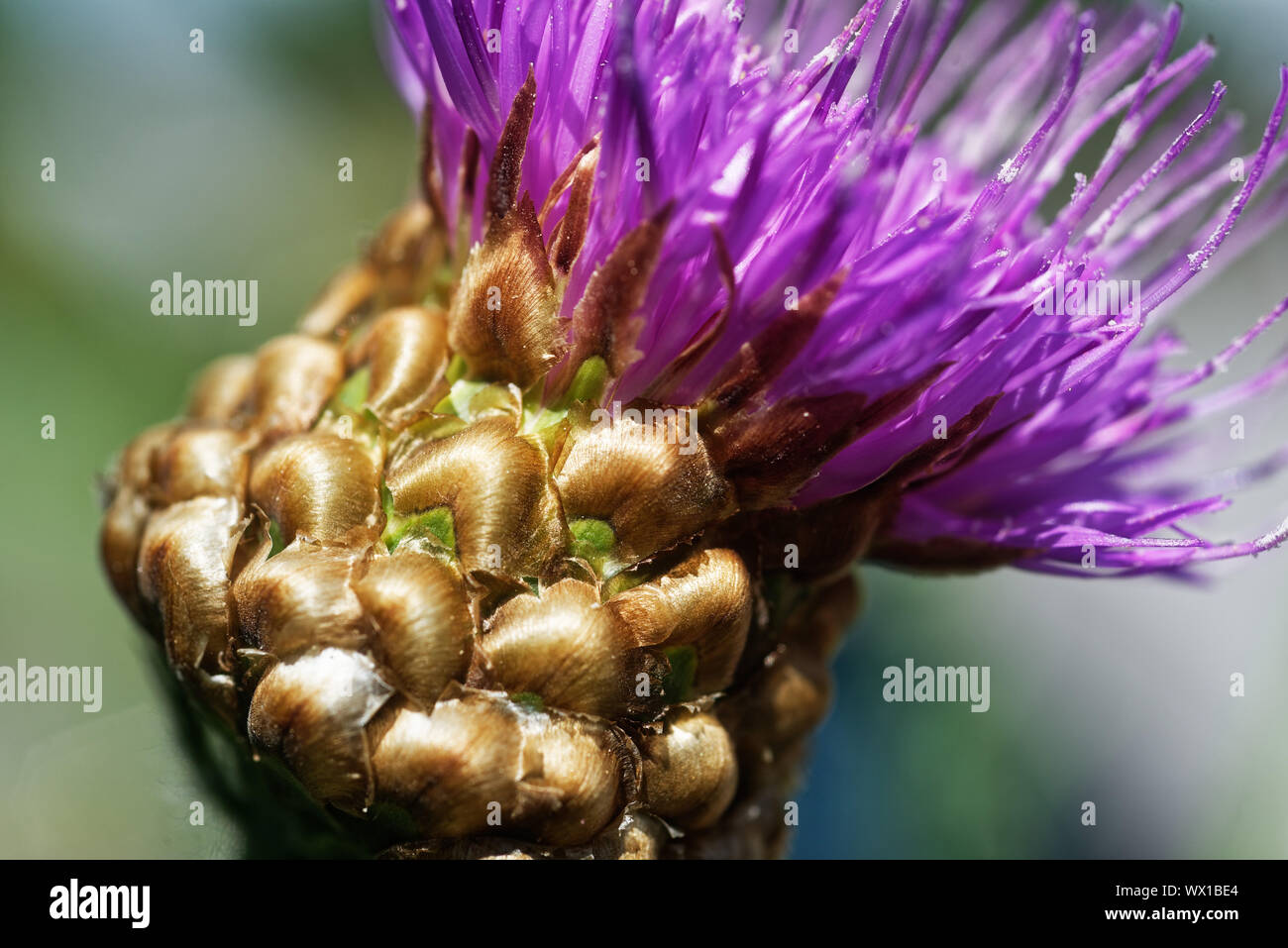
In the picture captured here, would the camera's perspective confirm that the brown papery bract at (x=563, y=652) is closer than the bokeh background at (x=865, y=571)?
Yes

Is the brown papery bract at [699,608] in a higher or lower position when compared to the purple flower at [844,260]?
lower

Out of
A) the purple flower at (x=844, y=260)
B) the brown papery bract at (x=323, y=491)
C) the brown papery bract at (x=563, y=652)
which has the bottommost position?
the brown papery bract at (x=563, y=652)

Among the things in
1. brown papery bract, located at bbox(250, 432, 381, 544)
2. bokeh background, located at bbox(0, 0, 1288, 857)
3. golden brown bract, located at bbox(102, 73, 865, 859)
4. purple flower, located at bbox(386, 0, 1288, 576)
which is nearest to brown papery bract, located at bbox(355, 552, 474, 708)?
golden brown bract, located at bbox(102, 73, 865, 859)

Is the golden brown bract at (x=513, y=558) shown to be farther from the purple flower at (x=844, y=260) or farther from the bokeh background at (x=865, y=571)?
the bokeh background at (x=865, y=571)

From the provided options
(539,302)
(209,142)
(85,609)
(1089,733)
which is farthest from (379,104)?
(539,302)

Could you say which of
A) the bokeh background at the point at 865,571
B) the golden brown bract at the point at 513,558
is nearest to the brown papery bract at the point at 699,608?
the golden brown bract at the point at 513,558
